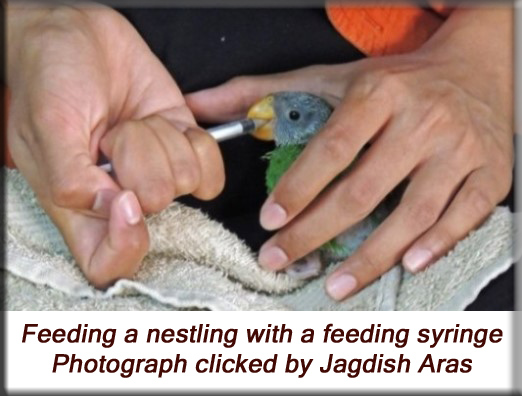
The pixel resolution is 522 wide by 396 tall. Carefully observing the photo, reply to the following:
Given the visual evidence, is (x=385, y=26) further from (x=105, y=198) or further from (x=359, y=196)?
(x=105, y=198)

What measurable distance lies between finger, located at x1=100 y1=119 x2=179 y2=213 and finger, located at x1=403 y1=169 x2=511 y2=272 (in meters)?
0.22

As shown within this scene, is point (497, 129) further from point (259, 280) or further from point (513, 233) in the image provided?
point (259, 280)

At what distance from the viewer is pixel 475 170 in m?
0.83

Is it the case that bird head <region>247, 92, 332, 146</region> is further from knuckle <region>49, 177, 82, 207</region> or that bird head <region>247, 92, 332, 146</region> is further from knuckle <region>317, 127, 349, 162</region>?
knuckle <region>49, 177, 82, 207</region>

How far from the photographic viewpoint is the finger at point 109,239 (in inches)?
26.2

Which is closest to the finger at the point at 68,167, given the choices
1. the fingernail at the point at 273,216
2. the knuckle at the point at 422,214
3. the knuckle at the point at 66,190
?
the knuckle at the point at 66,190

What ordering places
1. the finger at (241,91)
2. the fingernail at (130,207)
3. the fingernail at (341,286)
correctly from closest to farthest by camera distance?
the fingernail at (130,207) → the fingernail at (341,286) → the finger at (241,91)

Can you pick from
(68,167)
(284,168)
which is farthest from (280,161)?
(68,167)

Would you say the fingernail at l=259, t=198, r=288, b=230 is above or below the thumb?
below

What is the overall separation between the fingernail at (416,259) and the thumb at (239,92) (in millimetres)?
219

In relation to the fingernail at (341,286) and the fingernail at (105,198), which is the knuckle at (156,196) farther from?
the fingernail at (341,286)

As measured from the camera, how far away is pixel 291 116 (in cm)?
84

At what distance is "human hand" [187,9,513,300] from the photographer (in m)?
0.78

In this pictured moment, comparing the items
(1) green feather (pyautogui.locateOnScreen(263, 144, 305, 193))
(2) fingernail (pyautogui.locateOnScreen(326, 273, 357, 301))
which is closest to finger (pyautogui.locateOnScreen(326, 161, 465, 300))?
(2) fingernail (pyautogui.locateOnScreen(326, 273, 357, 301))
